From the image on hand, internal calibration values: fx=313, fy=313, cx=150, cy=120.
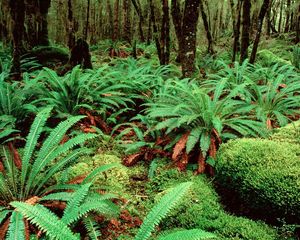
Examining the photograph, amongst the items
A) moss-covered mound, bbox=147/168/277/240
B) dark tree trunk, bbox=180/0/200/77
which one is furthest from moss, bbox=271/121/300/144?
dark tree trunk, bbox=180/0/200/77

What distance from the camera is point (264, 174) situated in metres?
2.92

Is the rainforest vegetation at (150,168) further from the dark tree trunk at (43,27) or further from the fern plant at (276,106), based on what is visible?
the dark tree trunk at (43,27)

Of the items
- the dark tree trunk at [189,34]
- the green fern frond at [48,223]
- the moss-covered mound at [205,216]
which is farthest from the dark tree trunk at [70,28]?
the green fern frond at [48,223]

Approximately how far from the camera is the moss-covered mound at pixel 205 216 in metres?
2.70

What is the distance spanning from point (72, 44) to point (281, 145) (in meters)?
6.04

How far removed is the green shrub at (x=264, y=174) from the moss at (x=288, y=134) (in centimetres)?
22

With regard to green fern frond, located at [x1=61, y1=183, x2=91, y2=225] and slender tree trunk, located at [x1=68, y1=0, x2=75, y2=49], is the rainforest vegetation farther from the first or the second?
slender tree trunk, located at [x1=68, y1=0, x2=75, y2=49]

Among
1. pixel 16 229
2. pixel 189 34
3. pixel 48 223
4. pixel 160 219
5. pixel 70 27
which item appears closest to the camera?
pixel 48 223

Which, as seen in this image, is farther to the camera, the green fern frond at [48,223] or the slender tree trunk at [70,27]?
the slender tree trunk at [70,27]

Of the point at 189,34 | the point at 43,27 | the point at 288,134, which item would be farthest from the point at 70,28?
the point at 43,27

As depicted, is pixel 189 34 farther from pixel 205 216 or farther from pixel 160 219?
pixel 160 219

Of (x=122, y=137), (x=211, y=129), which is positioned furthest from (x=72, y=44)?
(x=211, y=129)

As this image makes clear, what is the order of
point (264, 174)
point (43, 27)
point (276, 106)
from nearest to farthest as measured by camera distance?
1. point (264, 174)
2. point (276, 106)
3. point (43, 27)

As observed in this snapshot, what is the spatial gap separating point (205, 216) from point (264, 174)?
0.68 meters
